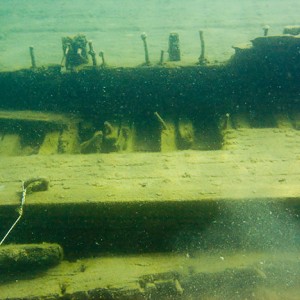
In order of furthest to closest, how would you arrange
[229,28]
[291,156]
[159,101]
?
[229,28] → [159,101] → [291,156]

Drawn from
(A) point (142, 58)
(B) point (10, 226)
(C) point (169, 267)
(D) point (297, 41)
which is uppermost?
(D) point (297, 41)

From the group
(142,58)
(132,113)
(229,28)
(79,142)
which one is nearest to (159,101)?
(132,113)

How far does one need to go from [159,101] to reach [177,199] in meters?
2.50

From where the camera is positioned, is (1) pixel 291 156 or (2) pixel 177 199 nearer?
(2) pixel 177 199

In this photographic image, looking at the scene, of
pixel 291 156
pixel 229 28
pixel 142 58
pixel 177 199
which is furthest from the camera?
pixel 229 28

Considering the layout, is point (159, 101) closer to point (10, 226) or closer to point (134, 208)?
point (134, 208)

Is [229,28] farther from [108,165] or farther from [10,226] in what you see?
[10,226]

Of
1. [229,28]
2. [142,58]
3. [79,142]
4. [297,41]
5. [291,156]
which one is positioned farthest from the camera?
[229,28]

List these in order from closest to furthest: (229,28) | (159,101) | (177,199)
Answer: (177,199) < (159,101) < (229,28)

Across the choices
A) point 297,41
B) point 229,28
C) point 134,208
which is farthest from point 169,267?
point 229,28

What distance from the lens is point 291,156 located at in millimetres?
3133

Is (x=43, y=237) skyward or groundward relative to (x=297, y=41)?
groundward

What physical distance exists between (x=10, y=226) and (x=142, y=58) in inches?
136

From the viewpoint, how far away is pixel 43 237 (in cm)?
291
